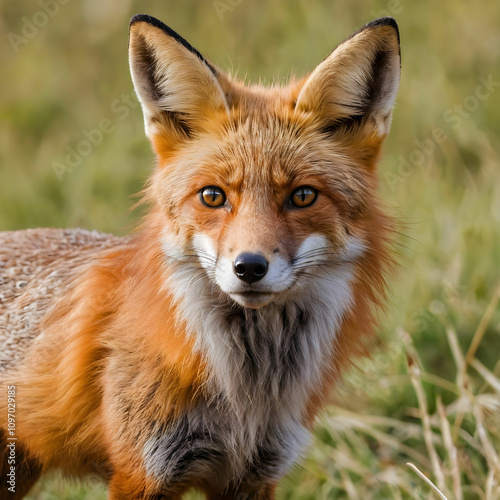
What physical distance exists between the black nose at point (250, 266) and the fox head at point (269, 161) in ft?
0.05

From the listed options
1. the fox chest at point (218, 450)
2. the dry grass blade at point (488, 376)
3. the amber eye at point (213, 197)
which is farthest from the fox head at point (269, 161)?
the dry grass blade at point (488, 376)

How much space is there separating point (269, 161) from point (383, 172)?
4578mm

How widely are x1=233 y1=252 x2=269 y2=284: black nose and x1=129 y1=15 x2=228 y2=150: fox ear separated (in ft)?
2.72

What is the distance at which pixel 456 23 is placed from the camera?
8.27 m

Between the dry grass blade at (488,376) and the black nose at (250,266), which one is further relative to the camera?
the dry grass blade at (488,376)

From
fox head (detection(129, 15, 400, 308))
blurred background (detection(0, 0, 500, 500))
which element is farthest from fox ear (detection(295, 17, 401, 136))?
blurred background (detection(0, 0, 500, 500))

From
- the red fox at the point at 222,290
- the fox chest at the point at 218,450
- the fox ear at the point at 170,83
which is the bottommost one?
the fox chest at the point at 218,450

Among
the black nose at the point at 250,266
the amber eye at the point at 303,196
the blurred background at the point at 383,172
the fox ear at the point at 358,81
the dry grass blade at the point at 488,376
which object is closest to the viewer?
the black nose at the point at 250,266

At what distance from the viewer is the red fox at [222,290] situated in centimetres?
299

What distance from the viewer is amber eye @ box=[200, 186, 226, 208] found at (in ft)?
9.77

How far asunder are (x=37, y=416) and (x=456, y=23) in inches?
273

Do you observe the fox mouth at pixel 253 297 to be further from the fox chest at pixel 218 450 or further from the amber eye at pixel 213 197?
the fox chest at pixel 218 450

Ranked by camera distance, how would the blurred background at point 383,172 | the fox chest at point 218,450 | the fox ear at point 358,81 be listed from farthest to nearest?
the blurred background at point 383,172 → the fox chest at point 218,450 → the fox ear at point 358,81

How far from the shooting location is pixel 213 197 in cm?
299
